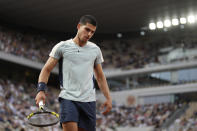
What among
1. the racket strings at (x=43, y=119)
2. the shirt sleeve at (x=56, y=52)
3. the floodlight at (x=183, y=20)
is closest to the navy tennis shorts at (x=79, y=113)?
the racket strings at (x=43, y=119)

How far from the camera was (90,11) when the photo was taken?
118 feet

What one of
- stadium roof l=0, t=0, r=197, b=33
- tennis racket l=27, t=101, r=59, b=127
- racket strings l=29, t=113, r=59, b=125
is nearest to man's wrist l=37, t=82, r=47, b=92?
tennis racket l=27, t=101, r=59, b=127

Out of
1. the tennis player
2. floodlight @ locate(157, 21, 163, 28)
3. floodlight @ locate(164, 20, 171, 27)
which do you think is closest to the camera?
the tennis player

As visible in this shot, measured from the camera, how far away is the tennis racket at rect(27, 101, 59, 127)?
426 cm

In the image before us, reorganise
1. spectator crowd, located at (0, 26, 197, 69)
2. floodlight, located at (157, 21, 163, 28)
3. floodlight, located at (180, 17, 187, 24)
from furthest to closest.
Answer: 1. floodlight, located at (157, 21, 163, 28)
2. floodlight, located at (180, 17, 187, 24)
3. spectator crowd, located at (0, 26, 197, 69)

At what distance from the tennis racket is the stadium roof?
1160 inches

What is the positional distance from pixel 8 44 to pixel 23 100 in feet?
26.9

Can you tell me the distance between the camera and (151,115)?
3114 cm

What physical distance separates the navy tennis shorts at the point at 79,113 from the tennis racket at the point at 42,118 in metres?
0.14

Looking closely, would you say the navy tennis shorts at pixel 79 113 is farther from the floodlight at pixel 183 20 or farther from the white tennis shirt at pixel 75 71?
the floodlight at pixel 183 20

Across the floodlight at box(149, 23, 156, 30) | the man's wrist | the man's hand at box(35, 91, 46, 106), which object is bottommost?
the man's hand at box(35, 91, 46, 106)

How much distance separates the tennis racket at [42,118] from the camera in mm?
4265

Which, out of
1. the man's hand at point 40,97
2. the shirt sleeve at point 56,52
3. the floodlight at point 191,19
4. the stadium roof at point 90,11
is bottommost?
the man's hand at point 40,97

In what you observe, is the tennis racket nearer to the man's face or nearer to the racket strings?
the racket strings
